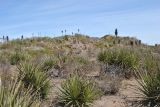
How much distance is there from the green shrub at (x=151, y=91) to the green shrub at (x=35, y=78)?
11.9 ft

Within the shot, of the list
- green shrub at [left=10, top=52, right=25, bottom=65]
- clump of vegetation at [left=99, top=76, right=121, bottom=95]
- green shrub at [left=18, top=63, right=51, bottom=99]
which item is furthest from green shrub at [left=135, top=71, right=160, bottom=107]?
green shrub at [left=10, top=52, right=25, bottom=65]

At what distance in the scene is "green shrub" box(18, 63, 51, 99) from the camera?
13.8 metres

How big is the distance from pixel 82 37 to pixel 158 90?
37.6 meters

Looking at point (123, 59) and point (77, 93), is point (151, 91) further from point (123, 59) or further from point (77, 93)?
point (123, 59)

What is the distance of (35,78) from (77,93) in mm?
2298

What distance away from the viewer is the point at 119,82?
15.3 m

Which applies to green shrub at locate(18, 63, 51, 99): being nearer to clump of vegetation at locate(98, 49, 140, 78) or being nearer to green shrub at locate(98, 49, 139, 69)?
clump of vegetation at locate(98, 49, 140, 78)

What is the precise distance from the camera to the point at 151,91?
11.3 metres

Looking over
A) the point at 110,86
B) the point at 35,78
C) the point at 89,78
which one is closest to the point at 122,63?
the point at 110,86

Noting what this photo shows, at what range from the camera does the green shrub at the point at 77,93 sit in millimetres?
12281

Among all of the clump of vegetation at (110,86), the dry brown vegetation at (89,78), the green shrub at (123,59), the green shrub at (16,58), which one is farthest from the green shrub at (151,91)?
the green shrub at (16,58)

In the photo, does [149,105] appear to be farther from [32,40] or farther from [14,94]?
[32,40]

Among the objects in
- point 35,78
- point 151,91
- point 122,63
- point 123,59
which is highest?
point 123,59

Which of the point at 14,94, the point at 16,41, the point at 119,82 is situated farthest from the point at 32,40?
the point at 14,94
